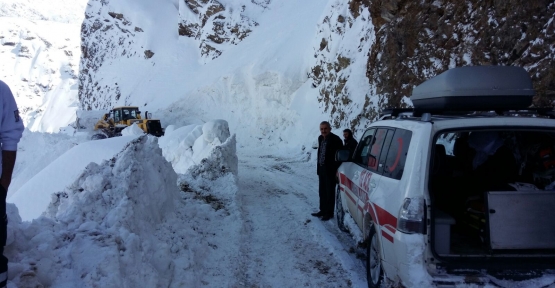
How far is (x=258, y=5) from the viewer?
117ft

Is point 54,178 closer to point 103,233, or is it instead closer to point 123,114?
point 103,233

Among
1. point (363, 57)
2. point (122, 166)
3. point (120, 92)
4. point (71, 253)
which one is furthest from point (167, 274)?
point (120, 92)

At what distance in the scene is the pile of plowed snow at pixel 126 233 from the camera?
2.78m

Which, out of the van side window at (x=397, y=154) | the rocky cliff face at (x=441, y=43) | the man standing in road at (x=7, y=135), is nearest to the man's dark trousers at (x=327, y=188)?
the van side window at (x=397, y=154)

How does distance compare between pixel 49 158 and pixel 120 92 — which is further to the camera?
pixel 120 92

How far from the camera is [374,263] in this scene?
3812 millimetres

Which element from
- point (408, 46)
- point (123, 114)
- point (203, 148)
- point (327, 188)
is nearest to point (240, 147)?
point (123, 114)

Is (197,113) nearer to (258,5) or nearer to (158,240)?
(258,5)

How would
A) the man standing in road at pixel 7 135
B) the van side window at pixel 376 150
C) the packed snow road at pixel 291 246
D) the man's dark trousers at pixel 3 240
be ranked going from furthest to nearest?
the packed snow road at pixel 291 246
the van side window at pixel 376 150
the man standing in road at pixel 7 135
the man's dark trousers at pixel 3 240

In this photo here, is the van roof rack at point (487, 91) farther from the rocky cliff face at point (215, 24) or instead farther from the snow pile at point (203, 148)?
the rocky cliff face at point (215, 24)

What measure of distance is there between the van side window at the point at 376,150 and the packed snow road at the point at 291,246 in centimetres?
134

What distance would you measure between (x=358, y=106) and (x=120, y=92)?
3301cm

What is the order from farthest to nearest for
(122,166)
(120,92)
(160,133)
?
(120,92)
(160,133)
(122,166)

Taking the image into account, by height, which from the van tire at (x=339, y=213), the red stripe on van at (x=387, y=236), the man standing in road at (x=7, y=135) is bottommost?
the van tire at (x=339, y=213)
